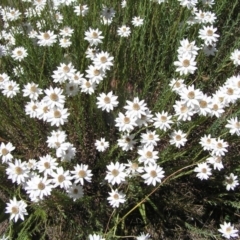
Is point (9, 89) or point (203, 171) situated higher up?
point (9, 89)

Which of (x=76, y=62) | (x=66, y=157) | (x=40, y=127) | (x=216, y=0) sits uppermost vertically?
(x=216, y=0)

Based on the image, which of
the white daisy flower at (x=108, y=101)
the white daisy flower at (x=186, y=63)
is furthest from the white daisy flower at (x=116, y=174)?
the white daisy flower at (x=186, y=63)

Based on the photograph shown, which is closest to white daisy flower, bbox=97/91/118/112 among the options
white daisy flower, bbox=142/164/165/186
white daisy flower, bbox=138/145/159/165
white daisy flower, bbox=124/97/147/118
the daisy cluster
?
the daisy cluster

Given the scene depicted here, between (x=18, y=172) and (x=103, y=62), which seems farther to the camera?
(x=103, y=62)

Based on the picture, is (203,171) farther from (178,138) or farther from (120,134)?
(120,134)

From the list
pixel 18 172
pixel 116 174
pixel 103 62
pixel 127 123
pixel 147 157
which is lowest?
pixel 18 172

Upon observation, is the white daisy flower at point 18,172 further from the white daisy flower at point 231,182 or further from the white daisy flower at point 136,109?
the white daisy flower at point 231,182

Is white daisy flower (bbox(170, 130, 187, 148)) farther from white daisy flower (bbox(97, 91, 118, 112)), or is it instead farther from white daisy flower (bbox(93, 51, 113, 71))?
white daisy flower (bbox(93, 51, 113, 71))

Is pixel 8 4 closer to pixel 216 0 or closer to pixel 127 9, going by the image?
pixel 127 9

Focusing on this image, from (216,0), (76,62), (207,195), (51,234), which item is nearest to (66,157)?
(51,234)

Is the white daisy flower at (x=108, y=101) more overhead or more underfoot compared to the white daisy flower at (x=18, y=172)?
more overhead

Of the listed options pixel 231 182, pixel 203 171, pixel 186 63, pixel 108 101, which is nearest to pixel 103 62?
pixel 108 101
